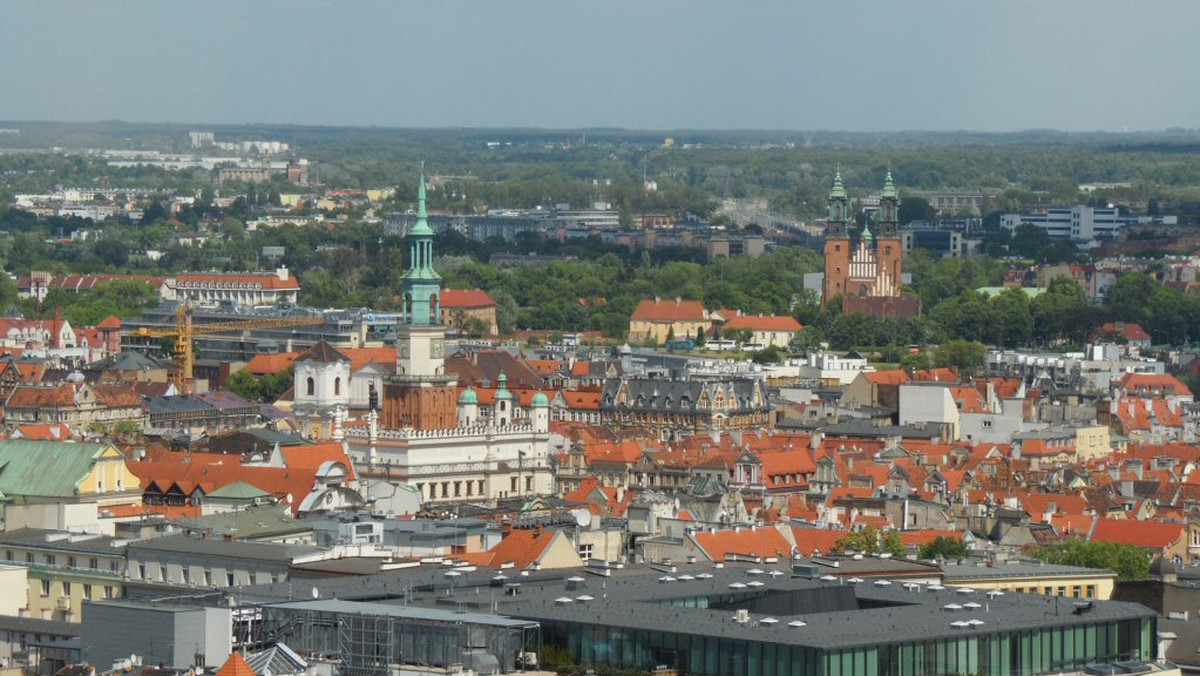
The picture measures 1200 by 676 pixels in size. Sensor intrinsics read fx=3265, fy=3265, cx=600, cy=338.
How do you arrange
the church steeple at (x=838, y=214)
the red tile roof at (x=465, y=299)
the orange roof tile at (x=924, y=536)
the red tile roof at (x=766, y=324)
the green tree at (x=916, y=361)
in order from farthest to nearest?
1. the church steeple at (x=838, y=214)
2. the red tile roof at (x=465, y=299)
3. the red tile roof at (x=766, y=324)
4. the green tree at (x=916, y=361)
5. the orange roof tile at (x=924, y=536)

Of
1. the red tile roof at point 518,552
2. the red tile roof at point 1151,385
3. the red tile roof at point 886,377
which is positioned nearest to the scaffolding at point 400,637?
the red tile roof at point 518,552

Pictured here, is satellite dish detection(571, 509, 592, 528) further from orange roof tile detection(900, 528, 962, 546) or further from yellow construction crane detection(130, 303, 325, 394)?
yellow construction crane detection(130, 303, 325, 394)

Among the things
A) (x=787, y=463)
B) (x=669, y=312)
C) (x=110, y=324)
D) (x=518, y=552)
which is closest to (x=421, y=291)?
(x=787, y=463)

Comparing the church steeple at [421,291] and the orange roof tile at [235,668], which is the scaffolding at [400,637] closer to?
the orange roof tile at [235,668]

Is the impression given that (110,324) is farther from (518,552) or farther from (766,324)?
(518,552)

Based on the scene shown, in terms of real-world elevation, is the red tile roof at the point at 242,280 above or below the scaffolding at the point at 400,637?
below

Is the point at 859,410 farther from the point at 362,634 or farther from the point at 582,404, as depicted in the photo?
the point at 362,634

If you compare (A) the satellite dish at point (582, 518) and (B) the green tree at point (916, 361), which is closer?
(A) the satellite dish at point (582, 518)

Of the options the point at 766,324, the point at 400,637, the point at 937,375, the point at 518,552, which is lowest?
the point at 766,324
